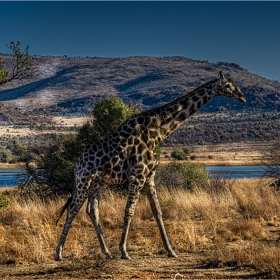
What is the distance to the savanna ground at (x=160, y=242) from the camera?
816 centimetres

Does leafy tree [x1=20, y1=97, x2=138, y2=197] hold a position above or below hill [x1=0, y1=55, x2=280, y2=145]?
below

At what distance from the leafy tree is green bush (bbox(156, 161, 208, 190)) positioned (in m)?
3.64

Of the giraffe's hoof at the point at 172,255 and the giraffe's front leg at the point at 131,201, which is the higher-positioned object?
the giraffe's front leg at the point at 131,201

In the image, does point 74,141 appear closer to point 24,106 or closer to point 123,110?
point 123,110

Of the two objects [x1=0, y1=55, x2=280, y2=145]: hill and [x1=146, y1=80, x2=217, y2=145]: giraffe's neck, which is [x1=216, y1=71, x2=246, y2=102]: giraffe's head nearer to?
[x1=146, y1=80, x2=217, y2=145]: giraffe's neck

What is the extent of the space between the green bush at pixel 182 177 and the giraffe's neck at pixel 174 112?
32.8ft

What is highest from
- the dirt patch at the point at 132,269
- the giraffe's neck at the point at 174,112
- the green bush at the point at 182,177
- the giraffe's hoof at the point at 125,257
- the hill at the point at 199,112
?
the hill at the point at 199,112

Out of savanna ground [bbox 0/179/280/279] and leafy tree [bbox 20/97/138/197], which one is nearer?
savanna ground [bbox 0/179/280/279]

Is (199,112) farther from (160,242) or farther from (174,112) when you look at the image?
(174,112)

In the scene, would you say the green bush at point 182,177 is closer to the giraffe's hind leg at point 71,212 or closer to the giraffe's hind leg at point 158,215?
the giraffe's hind leg at point 158,215

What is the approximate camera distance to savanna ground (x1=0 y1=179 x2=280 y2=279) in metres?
8.16

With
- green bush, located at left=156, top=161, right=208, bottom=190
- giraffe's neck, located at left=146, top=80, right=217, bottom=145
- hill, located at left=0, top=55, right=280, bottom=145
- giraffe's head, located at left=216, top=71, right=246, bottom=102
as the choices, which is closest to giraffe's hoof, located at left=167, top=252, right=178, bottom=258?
giraffe's neck, located at left=146, top=80, right=217, bottom=145

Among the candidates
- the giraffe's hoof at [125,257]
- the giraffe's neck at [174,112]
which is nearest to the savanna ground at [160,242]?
the giraffe's hoof at [125,257]

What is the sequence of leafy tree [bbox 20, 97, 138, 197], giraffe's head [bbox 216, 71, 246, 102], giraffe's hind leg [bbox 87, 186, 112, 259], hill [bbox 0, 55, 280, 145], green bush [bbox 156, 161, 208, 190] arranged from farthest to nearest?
1. hill [bbox 0, 55, 280, 145]
2. green bush [bbox 156, 161, 208, 190]
3. leafy tree [bbox 20, 97, 138, 197]
4. giraffe's head [bbox 216, 71, 246, 102]
5. giraffe's hind leg [bbox 87, 186, 112, 259]
